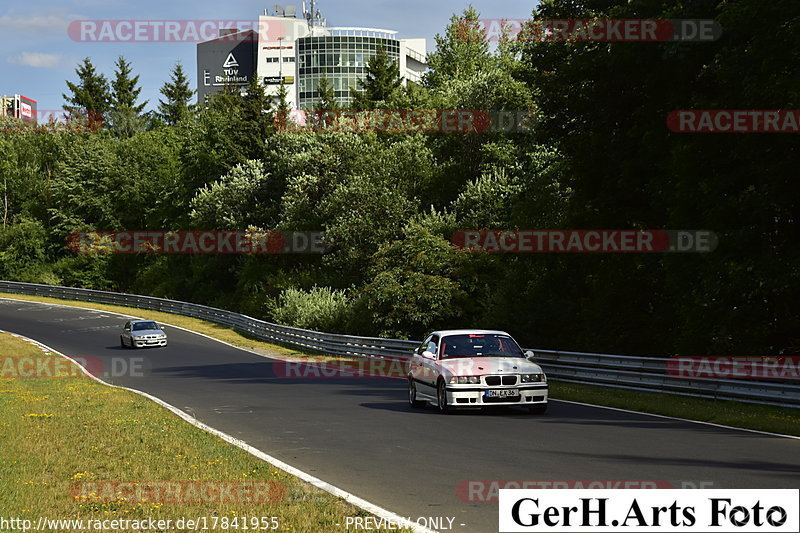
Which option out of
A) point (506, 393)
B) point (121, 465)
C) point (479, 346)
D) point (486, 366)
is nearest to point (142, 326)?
point (479, 346)

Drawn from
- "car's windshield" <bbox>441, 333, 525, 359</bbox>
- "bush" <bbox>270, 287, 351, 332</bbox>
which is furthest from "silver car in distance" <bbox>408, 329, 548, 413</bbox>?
"bush" <bbox>270, 287, 351, 332</bbox>

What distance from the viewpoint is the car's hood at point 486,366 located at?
17.1 m

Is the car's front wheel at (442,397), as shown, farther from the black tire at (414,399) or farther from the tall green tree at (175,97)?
the tall green tree at (175,97)

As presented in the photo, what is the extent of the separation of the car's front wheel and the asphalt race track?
0.33 m

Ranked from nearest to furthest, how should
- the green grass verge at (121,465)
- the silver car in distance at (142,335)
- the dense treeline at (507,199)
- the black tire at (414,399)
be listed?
the green grass verge at (121,465) → the black tire at (414,399) → the dense treeline at (507,199) → the silver car in distance at (142,335)

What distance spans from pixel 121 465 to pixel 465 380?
302 inches

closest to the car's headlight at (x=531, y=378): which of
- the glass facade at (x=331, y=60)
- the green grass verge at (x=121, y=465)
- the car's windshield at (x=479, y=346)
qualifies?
the car's windshield at (x=479, y=346)

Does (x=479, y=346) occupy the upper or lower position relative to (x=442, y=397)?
upper

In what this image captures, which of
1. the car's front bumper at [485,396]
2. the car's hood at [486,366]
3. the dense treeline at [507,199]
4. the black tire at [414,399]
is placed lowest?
the black tire at [414,399]

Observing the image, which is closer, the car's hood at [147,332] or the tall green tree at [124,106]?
the car's hood at [147,332]

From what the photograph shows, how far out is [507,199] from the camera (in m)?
52.7

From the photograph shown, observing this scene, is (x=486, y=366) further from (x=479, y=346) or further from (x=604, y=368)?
(x=604, y=368)

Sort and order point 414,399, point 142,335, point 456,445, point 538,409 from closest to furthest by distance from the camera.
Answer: point 456,445 < point 538,409 < point 414,399 < point 142,335

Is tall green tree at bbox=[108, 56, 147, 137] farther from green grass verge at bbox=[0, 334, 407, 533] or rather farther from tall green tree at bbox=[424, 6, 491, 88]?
green grass verge at bbox=[0, 334, 407, 533]
